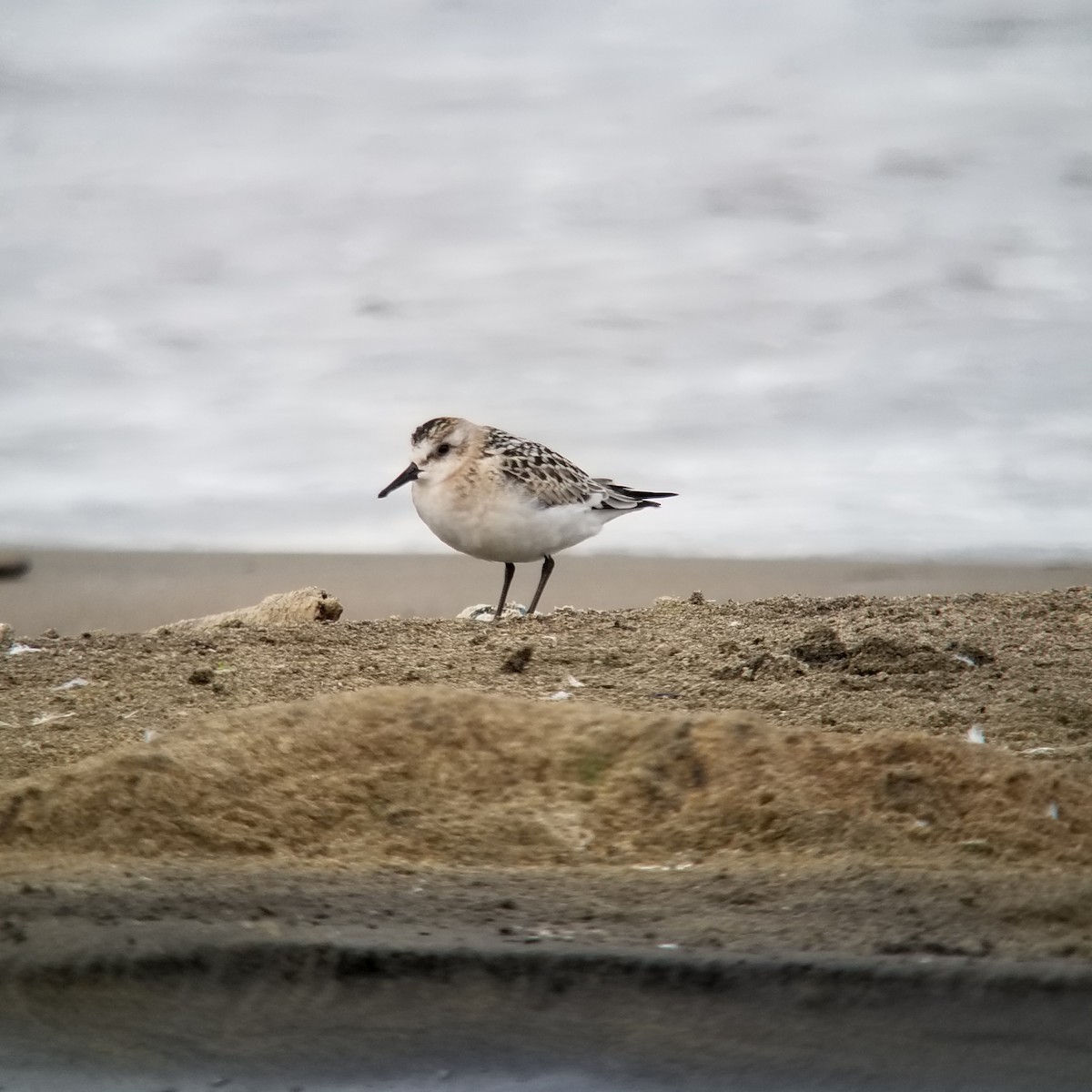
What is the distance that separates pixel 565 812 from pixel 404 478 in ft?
15.5

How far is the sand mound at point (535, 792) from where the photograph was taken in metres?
3.61

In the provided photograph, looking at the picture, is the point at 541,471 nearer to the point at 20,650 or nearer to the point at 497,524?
the point at 497,524

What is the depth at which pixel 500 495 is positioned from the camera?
7586 mm

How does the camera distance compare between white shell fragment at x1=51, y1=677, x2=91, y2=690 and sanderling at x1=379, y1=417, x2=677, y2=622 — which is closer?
white shell fragment at x1=51, y1=677, x2=91, y2=690

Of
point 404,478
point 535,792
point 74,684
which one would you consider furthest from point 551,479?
point 535,792

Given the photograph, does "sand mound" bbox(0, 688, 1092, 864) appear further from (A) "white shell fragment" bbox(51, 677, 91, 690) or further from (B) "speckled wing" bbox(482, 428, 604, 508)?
(B) "speckled wing" bbox(482, 428, 604, 508)

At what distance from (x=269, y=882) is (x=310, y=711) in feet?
2.75

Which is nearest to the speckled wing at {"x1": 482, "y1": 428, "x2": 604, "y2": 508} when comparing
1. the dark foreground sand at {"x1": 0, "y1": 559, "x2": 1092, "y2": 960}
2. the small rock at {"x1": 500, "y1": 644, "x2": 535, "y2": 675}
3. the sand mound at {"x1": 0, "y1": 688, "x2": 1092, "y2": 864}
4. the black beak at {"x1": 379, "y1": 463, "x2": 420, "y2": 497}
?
the black beak at {"x1": 379, "y1": 463, "x2": 420, "y2": 497}

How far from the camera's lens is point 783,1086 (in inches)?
101

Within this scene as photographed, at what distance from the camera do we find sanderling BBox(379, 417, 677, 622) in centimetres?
761

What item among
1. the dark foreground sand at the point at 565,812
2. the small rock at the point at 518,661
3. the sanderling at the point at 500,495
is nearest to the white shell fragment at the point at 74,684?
A: the dark foreground sand at the point at 565,812

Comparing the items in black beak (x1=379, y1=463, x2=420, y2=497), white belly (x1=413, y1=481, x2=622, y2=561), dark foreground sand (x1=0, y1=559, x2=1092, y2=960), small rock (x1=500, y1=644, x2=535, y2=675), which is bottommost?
dark foreground sand (x1=0, y1=559, x2=1092, y2=960)

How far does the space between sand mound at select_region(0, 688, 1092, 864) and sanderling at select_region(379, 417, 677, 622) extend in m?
3.56

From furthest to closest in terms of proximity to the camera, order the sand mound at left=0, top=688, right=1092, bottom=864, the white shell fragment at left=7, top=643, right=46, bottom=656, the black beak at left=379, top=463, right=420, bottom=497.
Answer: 1. the black beak at left=379, top=463, right=420, bottom=497
2. the white shell fragment at left=7, top=643, right=46, bottom=656
3. the sand mound at left=0, top=688, right=1092, bottom=864
